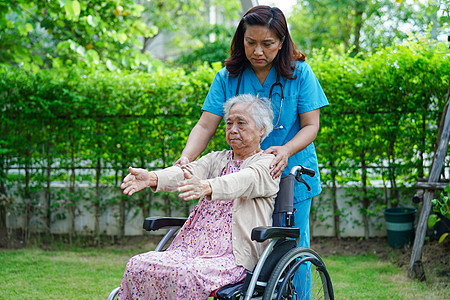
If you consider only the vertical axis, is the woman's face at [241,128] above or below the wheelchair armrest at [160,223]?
above

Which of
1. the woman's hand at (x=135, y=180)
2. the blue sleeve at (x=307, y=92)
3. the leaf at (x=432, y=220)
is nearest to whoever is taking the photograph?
the woman's hand at (x=135, y=180)

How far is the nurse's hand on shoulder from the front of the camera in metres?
2.21

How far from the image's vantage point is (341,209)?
5.07m

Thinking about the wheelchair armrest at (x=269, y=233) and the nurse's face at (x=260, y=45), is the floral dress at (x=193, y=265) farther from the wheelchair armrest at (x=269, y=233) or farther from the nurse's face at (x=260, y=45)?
the nurse's face at (x=260, y=45)

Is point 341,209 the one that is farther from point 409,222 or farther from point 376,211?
point 409,222

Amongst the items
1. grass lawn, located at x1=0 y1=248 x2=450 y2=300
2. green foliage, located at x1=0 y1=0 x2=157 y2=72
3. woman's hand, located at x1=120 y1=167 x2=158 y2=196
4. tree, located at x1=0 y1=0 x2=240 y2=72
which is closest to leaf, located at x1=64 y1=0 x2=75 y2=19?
tree, located at x1=0 y1=0 x2=240 y2=72

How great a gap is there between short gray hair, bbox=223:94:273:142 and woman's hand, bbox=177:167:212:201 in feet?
1.72

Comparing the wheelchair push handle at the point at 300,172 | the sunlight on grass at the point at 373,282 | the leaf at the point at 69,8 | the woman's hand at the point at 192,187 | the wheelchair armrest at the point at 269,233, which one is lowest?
the sunlight on grass at the point at 373,282

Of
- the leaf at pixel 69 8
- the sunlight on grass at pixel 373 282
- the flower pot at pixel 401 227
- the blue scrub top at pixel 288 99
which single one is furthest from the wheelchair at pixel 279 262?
the leaf at pixel 69 8

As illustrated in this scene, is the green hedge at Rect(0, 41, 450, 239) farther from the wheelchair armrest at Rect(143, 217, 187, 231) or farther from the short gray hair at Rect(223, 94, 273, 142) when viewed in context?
the short gray hair at Rect(223, 94, 273, 142)

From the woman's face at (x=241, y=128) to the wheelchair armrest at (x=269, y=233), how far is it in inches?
17.5

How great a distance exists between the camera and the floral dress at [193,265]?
2.01 metres

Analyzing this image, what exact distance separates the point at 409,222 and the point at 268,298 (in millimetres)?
3140

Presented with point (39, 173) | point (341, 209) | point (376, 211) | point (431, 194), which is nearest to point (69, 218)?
point (39, 173)
